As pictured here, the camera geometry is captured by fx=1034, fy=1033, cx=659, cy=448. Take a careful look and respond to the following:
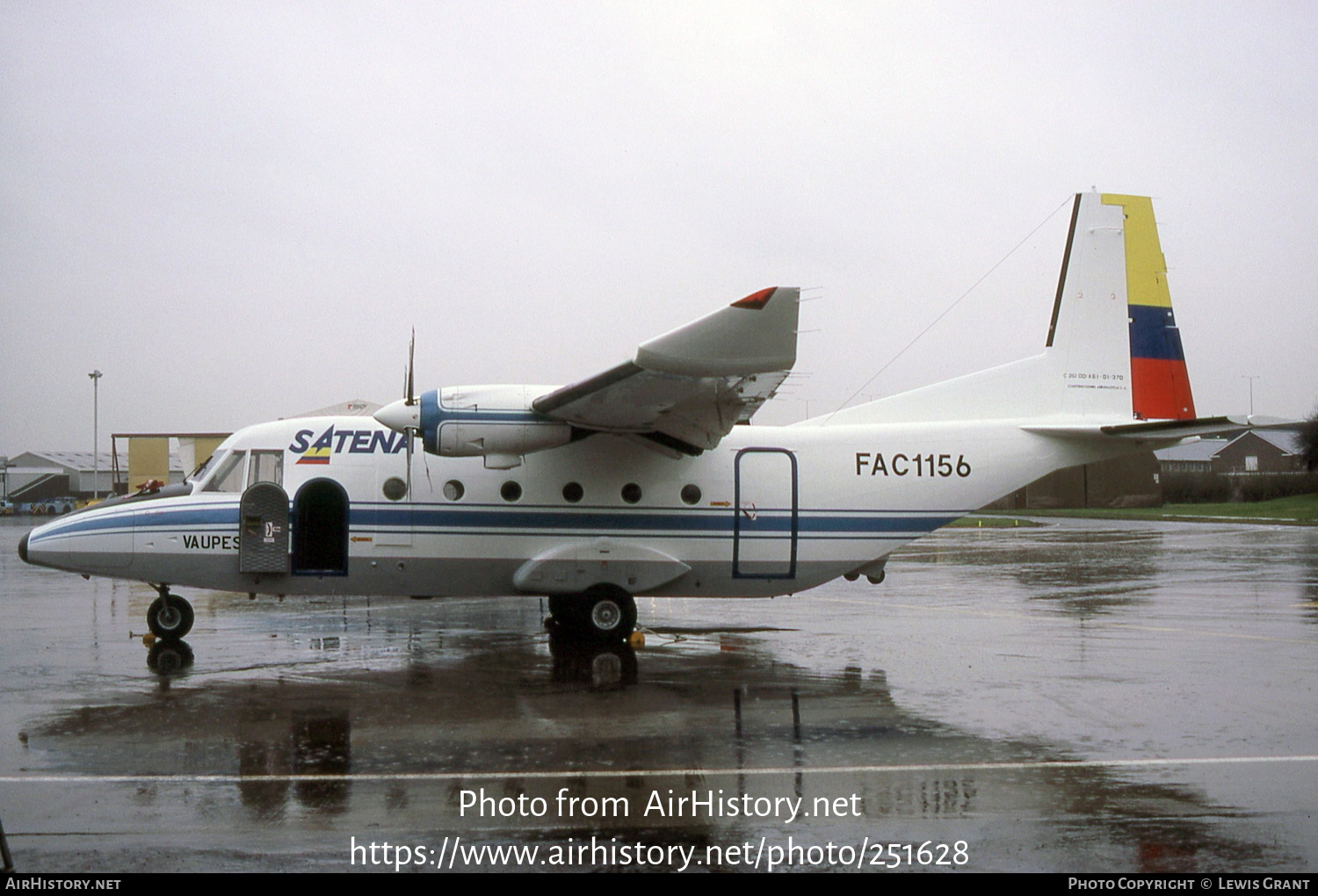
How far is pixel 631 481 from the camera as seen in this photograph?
40.3 ft

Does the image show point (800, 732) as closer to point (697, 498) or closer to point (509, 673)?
point (509, 673)

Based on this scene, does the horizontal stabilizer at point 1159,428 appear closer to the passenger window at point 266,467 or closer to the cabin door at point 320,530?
the cabin door at point 320,530

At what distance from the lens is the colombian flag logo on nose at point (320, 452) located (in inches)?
474

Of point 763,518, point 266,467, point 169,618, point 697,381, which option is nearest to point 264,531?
point 266,467

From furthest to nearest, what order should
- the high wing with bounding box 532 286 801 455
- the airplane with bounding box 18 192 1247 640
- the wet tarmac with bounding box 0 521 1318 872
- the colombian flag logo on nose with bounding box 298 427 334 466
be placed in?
the colombian flag logo on nose with bounding box 298 427 334 466 → the airplane with bounding box 18 192 1247 640 → the high wing with bounding box 532 286 801 455 → the wet tarmac with bounding box 0 521 1318 872

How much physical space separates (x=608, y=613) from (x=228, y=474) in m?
4.70

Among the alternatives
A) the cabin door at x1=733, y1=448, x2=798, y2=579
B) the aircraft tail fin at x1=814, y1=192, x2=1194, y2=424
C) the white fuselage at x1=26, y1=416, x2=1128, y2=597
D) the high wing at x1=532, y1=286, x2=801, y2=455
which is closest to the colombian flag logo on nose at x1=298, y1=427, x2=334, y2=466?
the white fuselage at x1=26, y1=416, x2=1128, y2=597

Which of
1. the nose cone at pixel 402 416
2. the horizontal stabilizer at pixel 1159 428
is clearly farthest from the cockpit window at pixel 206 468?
the horizontal stabilizer at pixel 1159 428

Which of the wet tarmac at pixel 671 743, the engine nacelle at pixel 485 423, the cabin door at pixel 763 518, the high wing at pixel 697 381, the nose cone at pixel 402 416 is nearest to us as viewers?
the wet tarmac at pixel 671 743

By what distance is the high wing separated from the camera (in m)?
8.83

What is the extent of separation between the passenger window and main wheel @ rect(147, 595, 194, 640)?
5.62 ft

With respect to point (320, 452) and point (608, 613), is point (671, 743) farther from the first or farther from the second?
point (320, 452)

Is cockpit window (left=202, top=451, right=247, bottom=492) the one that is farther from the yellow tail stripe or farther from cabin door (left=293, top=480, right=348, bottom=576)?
the yellow tail stripe

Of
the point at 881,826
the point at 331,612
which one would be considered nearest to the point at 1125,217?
the point at 881,826
